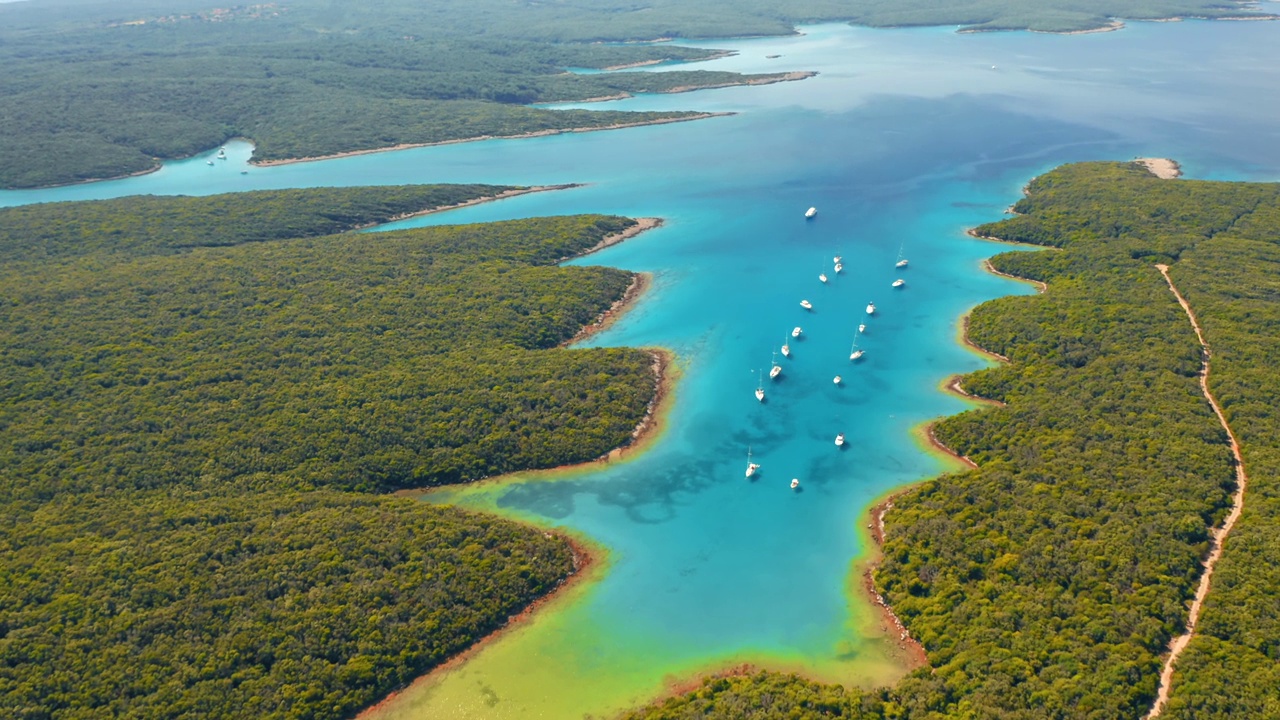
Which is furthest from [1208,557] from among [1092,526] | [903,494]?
[903,494]

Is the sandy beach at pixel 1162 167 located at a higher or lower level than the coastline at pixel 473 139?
lower

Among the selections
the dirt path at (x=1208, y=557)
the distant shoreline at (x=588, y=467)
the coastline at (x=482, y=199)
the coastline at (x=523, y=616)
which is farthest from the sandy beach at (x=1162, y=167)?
the coastline at (x=523, y=616)

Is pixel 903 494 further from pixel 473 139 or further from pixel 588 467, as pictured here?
pixel 473 139

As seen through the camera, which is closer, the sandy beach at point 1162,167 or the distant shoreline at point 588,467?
the distant shoreline at point 588,467

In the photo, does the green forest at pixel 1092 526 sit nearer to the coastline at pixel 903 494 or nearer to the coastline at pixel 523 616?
the coastline at pixel 903 494

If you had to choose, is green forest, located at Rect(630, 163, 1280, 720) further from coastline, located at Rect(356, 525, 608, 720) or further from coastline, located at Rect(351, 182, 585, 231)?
coastline, located at Rect(351, 182, 585, 231)

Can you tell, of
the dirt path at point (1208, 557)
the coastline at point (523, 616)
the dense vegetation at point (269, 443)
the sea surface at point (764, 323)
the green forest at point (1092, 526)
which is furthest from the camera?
the sea surface at point (764, 323)
